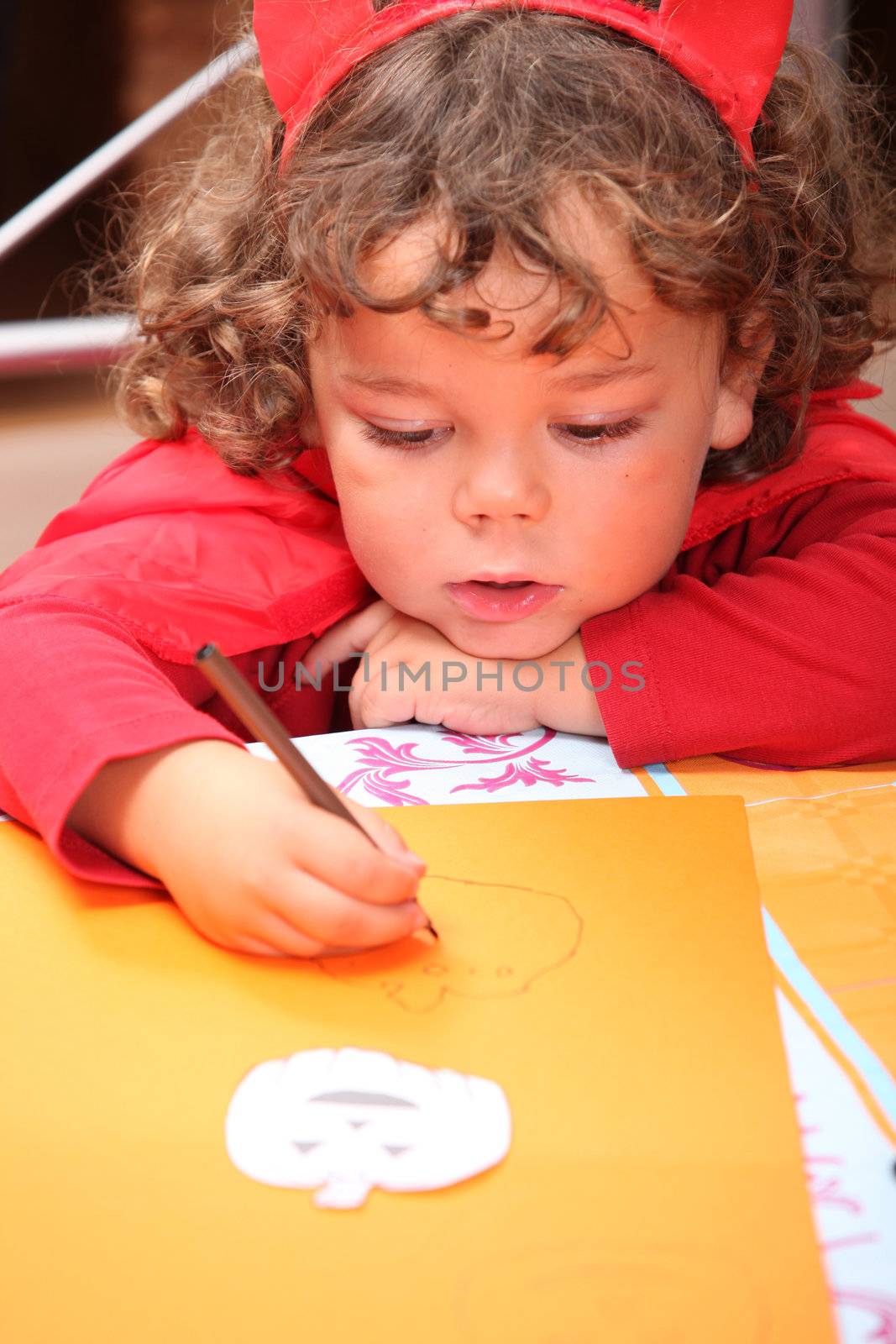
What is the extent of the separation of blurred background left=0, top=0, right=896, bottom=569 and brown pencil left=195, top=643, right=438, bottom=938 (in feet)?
2.86

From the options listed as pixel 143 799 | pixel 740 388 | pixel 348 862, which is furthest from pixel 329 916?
pixel 740 388

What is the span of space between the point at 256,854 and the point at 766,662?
0.34 metres

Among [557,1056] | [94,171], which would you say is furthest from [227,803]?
[94,171]

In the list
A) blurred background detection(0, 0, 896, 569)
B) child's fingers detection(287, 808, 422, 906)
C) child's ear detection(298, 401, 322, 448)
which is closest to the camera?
child's fingers detection(287, 808, 422, 906)

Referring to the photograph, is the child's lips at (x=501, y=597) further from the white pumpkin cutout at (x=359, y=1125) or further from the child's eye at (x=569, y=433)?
the white pumpkin cutout at (x=359, y=1125)

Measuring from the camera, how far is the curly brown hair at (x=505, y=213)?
0.66 meters

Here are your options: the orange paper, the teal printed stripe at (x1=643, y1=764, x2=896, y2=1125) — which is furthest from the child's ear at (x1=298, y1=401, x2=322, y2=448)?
the teal printed stripe at (x1=643, y1=764, x2=896, y2=1125)

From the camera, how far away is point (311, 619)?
33.4 inches

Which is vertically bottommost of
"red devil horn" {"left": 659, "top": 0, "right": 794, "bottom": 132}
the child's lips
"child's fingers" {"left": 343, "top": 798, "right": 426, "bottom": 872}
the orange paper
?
the orange paper

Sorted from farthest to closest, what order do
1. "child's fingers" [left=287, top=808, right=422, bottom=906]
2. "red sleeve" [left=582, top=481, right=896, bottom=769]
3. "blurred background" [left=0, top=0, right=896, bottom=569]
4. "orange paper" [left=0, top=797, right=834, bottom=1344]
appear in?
"blurred background" [left=0, top=0, right=896, bottom=569], "red sleeve" [left=582, top=481, right=896, bottom=769], "child's fingers" [left=287, top=808, right=422, bottom=906], "orange paper" [left=0, top=797, right=834, bottom=1344]

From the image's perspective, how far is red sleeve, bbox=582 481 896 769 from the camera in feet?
2.35

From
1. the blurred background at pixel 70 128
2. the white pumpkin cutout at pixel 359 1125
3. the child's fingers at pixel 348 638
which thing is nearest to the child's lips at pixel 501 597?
the child's fingers at pixel 348 638

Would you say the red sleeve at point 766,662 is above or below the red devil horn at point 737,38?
below

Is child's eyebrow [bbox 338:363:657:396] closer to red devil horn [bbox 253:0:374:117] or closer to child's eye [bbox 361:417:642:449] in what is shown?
child's eye [bbox 361:417:642:449]
